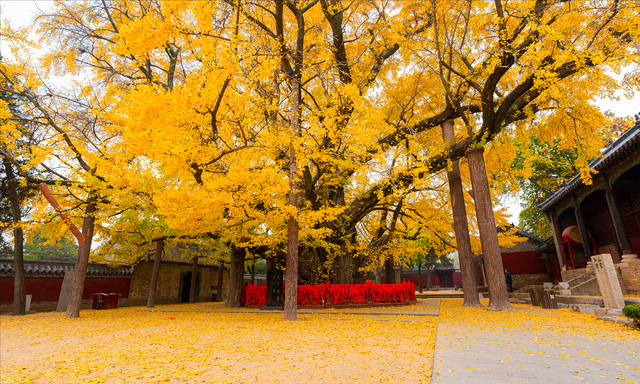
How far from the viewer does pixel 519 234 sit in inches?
912

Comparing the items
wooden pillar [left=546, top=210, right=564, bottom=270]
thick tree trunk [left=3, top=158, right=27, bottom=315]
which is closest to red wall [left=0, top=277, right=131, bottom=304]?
thick tree trunk [left=3, top=158, right=27, bottom=315]

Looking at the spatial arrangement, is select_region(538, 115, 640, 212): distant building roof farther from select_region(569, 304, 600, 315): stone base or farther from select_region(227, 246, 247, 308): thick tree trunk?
select_region(227, 246, 247, 308): thick tree trunk

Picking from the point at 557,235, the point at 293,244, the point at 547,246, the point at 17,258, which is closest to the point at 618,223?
the point at 557,235

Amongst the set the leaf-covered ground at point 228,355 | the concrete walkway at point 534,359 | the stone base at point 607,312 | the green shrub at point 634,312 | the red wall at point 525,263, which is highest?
the red wall at point 525,263

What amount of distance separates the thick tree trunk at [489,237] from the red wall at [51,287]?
19.2 m

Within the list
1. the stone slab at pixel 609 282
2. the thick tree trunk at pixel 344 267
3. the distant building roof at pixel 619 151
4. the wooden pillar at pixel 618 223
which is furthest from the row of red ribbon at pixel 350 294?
the distant building roof at pixel 619 151

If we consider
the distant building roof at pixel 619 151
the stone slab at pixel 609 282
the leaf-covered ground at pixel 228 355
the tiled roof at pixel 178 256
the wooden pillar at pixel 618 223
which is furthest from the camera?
the tiled roof at pixel 178 256

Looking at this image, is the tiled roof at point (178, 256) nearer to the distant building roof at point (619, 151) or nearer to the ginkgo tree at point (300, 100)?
the ginkgo tree at point (300, 100)

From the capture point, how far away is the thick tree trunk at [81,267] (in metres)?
10.7

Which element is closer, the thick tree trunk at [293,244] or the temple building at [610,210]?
the thick tree trunk at [293,244]

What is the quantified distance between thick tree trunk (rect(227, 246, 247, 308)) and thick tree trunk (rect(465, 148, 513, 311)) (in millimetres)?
10899

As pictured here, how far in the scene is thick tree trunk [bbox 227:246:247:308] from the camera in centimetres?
1455

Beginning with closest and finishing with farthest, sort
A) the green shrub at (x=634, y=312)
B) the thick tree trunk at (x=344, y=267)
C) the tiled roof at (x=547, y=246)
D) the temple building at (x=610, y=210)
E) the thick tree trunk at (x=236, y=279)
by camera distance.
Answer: the green shrub at (x=634, y=312), the temple building at (x=610, y=210), the thick tree trunk at (x=344, y=267), the thick tree trunk at (x=236, y=279), the tiled roof at (x=547, y=246)

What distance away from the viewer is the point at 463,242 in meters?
12.0
